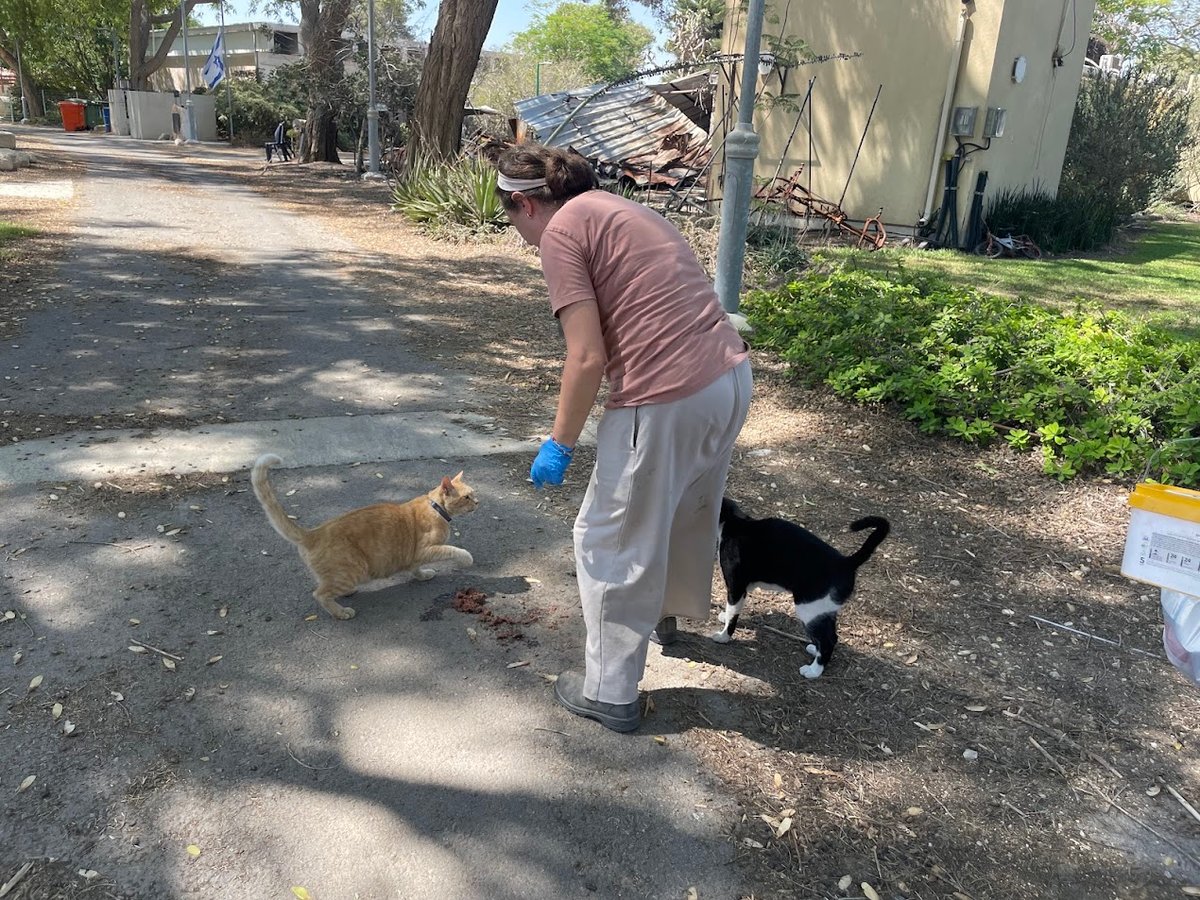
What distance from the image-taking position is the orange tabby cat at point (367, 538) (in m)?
3.48

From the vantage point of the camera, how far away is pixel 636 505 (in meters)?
2.72

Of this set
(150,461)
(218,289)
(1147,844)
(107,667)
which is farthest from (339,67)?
(1147,844)

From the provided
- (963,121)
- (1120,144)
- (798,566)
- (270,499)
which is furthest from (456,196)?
(1120,144)

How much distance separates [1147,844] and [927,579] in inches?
63.7

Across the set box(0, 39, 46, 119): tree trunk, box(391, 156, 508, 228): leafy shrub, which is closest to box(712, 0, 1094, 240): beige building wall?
box(391, 156, 508, 228): leafy shrub

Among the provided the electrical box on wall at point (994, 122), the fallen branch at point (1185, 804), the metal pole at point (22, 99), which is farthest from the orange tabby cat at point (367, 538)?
the metal pole at point (22, 99)

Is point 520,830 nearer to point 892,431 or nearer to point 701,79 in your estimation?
point 892,431

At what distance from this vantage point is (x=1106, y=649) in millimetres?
3678

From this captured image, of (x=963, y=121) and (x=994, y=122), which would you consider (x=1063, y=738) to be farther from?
(x=994, y=122)

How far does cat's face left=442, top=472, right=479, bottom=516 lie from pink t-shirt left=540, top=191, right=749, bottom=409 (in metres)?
1.40

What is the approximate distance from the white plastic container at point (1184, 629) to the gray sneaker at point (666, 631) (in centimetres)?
169

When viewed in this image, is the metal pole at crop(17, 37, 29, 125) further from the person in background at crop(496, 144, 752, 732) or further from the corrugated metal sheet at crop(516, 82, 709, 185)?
the person in background at crop(496, 144, 752, 732)

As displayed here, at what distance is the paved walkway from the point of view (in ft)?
8.05

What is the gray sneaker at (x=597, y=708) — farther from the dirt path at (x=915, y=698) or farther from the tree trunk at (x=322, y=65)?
the tree trunk at (x=322, y=65)
